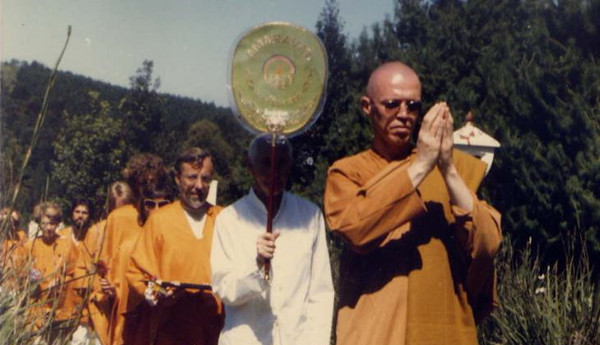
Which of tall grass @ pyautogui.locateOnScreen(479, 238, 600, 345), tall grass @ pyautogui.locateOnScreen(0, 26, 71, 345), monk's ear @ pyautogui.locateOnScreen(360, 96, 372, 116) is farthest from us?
tall grass @ pyautogui.locateOnScreen(479, 238, 600, 345)

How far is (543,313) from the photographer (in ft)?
22.2

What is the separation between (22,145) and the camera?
3777 millimetres

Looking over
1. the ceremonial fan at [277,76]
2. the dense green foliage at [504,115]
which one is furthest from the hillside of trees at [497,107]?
the ceremonial fan at [277,76]

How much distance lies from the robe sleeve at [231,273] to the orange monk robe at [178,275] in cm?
74

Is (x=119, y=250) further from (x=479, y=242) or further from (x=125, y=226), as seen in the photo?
(x=479, y=242)

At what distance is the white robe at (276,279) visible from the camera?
13.8 feet

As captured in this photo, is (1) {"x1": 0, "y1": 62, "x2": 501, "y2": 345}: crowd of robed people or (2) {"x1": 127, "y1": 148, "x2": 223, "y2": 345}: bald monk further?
(2) {"x1": 127, "y1": 148, "x2": 223, "y2": 345}: bald monk

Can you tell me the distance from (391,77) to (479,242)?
2.74 ft

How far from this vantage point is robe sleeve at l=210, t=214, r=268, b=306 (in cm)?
411

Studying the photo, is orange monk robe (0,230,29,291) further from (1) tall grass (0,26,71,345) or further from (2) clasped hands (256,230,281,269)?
(2) clasped hands (256,230,281,269)

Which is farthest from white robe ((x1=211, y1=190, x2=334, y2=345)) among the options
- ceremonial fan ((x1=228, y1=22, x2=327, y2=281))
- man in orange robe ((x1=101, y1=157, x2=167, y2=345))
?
man in orange robe ((x1=101, y1=157, x2=167, y2=345))

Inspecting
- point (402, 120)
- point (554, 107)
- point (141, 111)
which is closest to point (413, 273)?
point (402, 120)

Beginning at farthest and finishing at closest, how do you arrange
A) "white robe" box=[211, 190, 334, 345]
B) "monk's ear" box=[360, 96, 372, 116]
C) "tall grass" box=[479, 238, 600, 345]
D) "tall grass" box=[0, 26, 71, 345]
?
"tall grass" box=[479, 238, 600, 345]
"white robe" box=[211, 190, 334, 345]
"monk's ear" box=[360, 96, 372, 116]
"tall grass" box=[0, 26, 71, 345]

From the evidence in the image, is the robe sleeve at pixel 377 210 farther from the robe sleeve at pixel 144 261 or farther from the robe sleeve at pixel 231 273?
the robe sleeve at pixel 144 261
